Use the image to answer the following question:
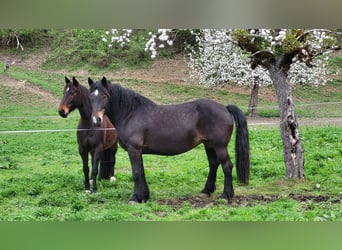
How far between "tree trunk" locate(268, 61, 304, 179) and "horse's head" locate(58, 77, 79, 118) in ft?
11.3

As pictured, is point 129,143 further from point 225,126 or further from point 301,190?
point 301,190

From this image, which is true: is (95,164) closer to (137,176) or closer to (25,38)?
(137,176)

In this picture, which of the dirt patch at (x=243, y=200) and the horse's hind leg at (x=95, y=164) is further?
the horse's hind leg at (x=95, y=164)

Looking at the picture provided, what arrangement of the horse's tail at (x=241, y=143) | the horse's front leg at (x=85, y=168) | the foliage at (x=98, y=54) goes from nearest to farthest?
1. the horse's tail at (x=241, y=143)
2. the horse's front leg at (x=85, y=168)
3. the foliage at (x=98, y=54)

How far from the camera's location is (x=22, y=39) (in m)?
23.9

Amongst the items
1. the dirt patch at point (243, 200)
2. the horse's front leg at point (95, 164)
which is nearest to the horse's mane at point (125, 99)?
the horse's front leg at point (95, 164)

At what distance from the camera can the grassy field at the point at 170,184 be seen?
17.9 ft

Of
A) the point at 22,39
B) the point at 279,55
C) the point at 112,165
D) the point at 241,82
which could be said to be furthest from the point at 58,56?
the point at 279,55

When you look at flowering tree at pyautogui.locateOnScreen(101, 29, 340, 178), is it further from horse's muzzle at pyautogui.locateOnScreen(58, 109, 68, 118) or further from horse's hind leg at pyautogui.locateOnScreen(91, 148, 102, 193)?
horse's hind leg at pyautogui.locateOnScreen(91, 148, 102, 193)

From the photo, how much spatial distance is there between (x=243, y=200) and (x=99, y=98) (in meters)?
2.56

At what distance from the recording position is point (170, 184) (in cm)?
766

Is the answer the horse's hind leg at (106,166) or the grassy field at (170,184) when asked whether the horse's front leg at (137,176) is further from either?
the horse's hind leg at (106,166)

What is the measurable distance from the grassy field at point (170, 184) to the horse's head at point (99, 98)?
48.7 inches

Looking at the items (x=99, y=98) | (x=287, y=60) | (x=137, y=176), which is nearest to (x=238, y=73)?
(x=287, y=60)
